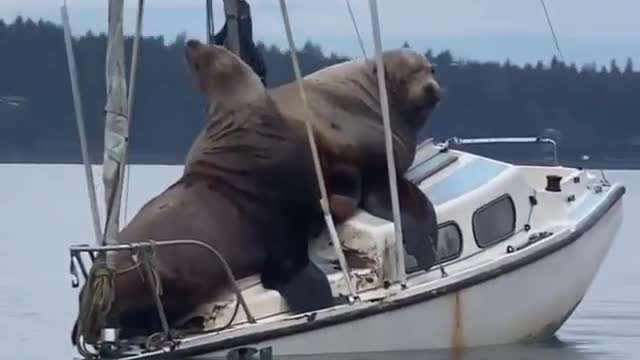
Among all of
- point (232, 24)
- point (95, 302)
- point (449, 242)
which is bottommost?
point (449, 242)

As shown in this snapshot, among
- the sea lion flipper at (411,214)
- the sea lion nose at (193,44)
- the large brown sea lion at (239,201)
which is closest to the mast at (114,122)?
the large brown sea lion at (239,201)

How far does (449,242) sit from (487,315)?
0.98 metres

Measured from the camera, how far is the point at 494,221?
2584 centimetres

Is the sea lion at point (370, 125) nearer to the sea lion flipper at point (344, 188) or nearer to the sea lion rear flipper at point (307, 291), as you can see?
the sea lion flipper at point (344, 188)

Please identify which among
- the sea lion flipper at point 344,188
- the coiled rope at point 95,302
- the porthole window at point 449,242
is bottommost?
the porthole window at point 449,242

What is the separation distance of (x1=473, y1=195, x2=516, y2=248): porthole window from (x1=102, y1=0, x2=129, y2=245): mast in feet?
16.4

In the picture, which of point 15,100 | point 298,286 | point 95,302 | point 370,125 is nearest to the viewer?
point 95,302

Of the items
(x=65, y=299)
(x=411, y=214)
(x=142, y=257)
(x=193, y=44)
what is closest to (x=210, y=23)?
(x=193, y=44)

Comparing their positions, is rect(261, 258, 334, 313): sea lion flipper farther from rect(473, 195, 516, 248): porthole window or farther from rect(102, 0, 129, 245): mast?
rect(473, 195, 516, 248): porthole window

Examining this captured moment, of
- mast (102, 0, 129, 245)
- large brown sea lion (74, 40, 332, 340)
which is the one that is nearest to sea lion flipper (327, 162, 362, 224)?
large brown sea lion (74, 40, 332, 340)

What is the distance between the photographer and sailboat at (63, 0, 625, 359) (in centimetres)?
2175

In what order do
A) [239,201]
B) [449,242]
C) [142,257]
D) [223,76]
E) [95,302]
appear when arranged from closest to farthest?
[95,302] < [142,257] < [239,201] < [223,76] < [449,242]

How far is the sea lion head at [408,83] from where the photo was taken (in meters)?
25.2

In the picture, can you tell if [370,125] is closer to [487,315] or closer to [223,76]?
[223,76]
